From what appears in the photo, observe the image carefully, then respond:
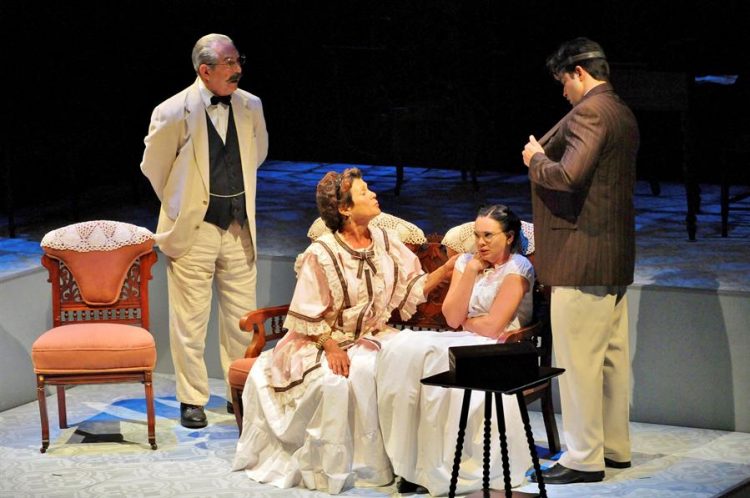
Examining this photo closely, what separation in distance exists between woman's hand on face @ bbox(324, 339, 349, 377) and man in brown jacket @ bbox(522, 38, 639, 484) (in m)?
0.82

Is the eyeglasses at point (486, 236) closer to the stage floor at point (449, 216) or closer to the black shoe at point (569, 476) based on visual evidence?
the black shoe at point (569, 476)

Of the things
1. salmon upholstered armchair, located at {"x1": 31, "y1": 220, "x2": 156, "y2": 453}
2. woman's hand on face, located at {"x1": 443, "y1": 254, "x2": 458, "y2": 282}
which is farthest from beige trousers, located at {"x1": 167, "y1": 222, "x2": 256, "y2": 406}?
woman's hand on face, located at {"x1": 443, "y1": 254, "x2": 458, "y2": 282}

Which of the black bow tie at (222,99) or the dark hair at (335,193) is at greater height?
the black bow tie at (222,99)

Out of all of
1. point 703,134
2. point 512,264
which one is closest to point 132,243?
point 512,264

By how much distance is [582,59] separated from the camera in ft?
16.9

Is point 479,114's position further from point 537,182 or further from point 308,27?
point 537,182

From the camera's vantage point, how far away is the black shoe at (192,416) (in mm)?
6266

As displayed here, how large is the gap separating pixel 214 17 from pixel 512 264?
4807 mm

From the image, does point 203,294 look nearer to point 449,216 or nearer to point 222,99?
point 222,99

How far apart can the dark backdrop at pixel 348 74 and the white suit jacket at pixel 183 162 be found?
2036 millimetres

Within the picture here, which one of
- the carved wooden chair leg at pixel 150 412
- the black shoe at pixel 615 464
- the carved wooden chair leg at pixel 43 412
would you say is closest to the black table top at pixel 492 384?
the black shoe at pixel 615 464

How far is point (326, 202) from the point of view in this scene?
18.1 ft

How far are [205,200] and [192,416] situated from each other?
98 cm

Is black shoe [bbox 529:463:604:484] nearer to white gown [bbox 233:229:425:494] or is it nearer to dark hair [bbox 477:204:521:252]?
white gown [bbox 233:229:425:494]
